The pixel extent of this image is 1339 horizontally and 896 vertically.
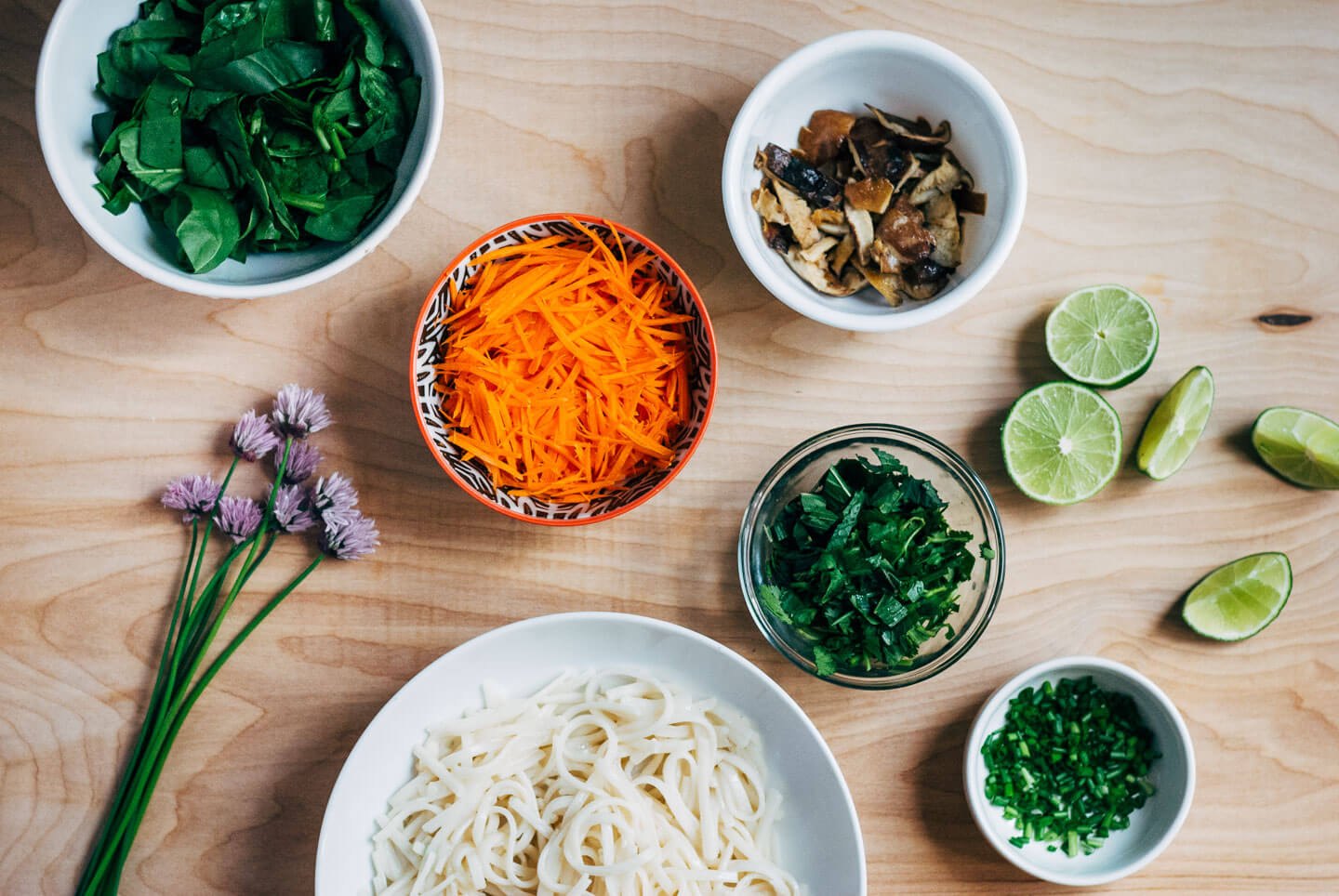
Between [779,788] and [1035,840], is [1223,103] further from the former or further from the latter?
[779,788]

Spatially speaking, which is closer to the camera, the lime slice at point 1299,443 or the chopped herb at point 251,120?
the chopped herb at point 251,120

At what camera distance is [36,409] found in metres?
1.61

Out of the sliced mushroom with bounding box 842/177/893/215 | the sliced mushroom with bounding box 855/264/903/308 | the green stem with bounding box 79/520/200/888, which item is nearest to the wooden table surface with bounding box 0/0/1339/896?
the green stem with bounding box 79/520/200/888

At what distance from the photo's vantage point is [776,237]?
5.11ft

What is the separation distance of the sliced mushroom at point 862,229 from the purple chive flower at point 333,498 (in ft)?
3.36

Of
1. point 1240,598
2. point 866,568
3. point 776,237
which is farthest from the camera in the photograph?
point 1240,598

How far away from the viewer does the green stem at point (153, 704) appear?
1.56m

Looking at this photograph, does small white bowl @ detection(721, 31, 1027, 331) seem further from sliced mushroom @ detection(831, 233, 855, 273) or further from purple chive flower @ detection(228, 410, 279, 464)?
purple chive flower @ detection(228, 410, 279, 464)

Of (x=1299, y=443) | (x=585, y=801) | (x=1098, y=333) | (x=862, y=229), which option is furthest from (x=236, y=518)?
(x=1299, y=443)

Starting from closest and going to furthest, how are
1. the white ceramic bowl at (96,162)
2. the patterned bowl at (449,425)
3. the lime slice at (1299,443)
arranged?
the white ceramic bowl at (96,162)
the patterned bowl at (449,425)
the lime slice at (1299,443)

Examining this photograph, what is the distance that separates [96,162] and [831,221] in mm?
1223

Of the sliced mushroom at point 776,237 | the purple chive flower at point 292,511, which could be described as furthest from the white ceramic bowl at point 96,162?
the sliced mushroom at point 776,237

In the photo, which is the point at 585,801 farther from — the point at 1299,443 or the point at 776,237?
the point at 1299,443

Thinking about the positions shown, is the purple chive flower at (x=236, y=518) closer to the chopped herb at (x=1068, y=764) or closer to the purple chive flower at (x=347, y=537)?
the purple chive flower at (x=347, y=537)
